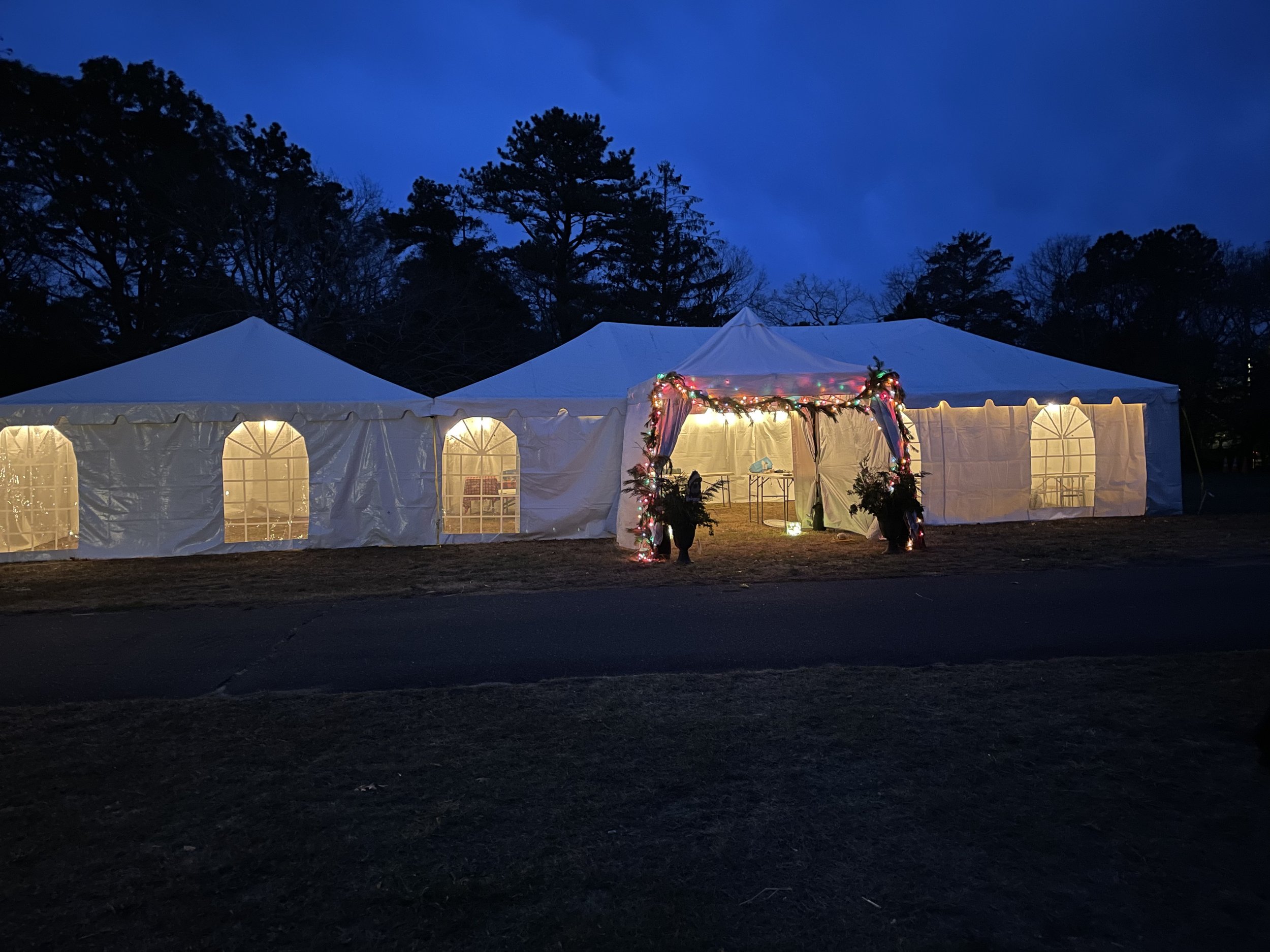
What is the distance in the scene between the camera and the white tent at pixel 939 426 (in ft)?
36.6

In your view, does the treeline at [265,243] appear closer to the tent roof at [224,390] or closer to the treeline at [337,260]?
the treeline at [337,260]

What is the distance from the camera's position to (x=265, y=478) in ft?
Answer: 37.8

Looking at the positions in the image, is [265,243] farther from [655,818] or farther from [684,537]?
[655,818]

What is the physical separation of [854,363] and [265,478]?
9441mm

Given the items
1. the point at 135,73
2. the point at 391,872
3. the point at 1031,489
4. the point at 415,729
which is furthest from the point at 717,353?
the point at 135,73

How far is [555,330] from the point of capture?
25.2 metres

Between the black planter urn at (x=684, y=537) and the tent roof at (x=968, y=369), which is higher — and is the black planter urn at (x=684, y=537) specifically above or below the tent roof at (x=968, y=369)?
below

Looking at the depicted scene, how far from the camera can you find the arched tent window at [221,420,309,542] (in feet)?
37.0

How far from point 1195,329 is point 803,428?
25.7 m

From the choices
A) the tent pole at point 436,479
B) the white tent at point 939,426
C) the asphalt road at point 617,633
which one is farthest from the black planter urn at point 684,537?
the tent pole at point 436,479

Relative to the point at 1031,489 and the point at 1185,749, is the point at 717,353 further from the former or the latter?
the point at 1185,749

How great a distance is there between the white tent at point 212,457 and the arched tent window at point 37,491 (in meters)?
0.02

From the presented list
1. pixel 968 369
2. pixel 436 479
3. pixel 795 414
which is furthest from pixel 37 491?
pixel 968 369

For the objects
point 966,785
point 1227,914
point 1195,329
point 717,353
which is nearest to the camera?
point 1227,914
